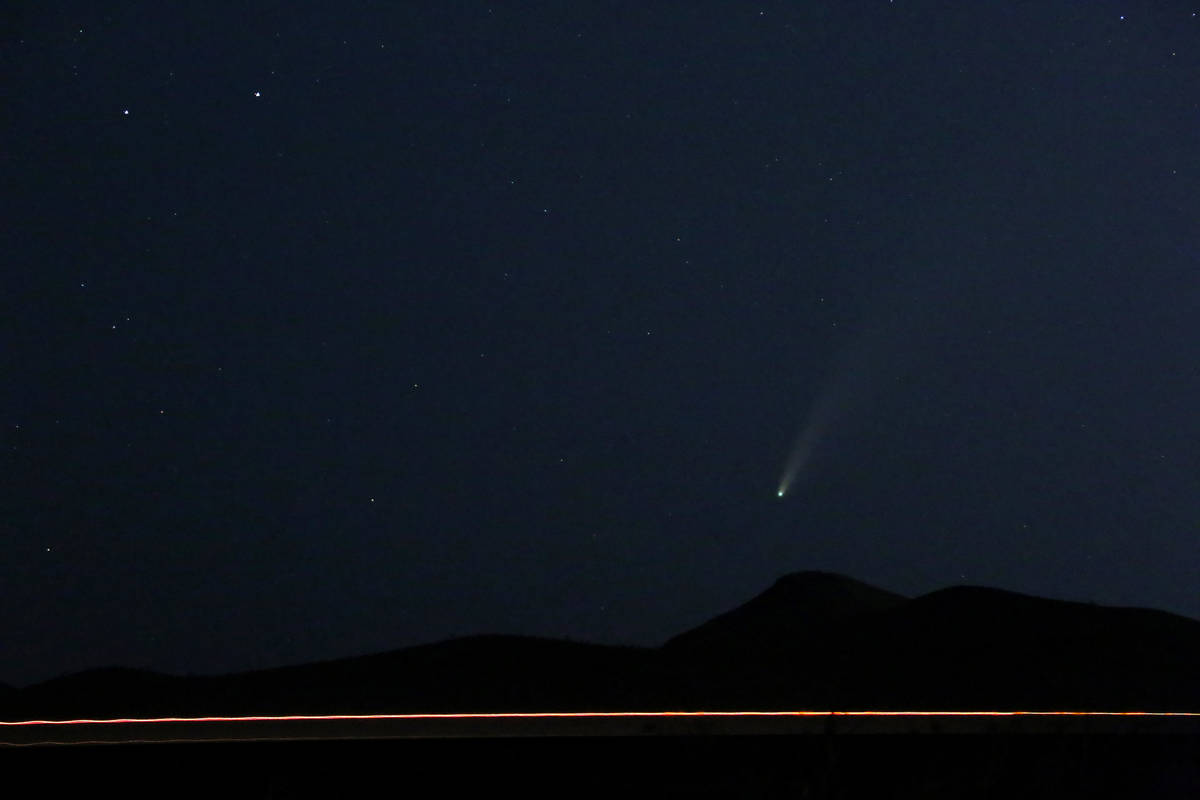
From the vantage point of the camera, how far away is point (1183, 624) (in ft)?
115

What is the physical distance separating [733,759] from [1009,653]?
3084 centimetres

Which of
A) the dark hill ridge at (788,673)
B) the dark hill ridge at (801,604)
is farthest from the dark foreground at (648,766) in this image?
the dark hill ridge at (801,604)

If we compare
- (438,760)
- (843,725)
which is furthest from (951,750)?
(438,760)

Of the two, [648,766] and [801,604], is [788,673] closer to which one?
[648,766]

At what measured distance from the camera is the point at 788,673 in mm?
30203

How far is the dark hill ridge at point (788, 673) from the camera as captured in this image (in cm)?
2584

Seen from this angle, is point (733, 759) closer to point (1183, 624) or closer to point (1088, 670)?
point (1088, 670)

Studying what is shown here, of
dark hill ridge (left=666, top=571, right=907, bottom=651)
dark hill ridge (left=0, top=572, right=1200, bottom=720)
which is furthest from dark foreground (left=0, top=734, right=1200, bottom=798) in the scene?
dark hill ridge (left=666, top=571, right=907, bottom=651)

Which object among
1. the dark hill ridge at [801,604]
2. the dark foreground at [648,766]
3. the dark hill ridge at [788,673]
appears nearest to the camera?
the dark foreground at [648,766]

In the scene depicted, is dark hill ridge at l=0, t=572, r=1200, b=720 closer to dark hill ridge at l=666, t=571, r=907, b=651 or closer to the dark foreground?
dark hill ridge at l=666, t=571, r=907, b=651

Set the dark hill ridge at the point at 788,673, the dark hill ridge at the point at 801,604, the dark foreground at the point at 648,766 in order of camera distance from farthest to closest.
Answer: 1. the dark hill ridge at the point at 801,604
2. the dark hill ridge at the point at 788,673
3. the dark foreground at the point at 648,766

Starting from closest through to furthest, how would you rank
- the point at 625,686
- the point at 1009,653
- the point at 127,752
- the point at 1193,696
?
the point at 127,752 → the point at 1193,696 → the point at 625,686 → the point at 1009,653

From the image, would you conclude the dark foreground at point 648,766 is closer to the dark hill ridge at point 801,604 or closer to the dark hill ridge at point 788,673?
the dark hill ridge at point 788,673

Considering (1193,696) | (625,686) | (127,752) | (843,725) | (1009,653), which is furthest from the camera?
(1009,653)
